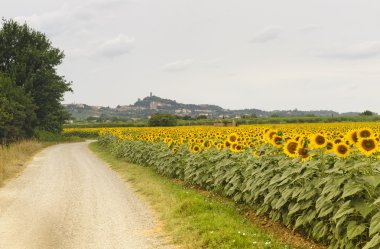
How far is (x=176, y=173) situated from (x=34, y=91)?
1247 inches

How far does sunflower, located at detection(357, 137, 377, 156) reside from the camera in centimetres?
625

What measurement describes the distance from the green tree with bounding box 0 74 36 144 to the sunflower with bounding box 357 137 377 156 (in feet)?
95.9

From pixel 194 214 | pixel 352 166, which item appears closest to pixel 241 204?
pixel 194 214

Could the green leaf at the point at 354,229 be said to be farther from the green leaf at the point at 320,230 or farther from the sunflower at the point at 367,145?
the sunflower at the point at 367,145

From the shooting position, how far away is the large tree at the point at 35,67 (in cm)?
4184

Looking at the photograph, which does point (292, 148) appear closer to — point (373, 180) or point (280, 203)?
point (280, 203)

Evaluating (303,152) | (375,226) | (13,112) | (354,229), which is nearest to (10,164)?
(13,112)

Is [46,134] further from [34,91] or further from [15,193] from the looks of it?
[15,193]

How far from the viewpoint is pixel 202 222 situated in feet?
28.2

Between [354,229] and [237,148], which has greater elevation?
[237,148]

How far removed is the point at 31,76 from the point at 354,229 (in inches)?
1595

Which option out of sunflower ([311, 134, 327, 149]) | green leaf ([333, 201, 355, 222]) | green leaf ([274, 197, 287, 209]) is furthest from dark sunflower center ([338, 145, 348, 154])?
green leaf ([274, 197, 287, 209])

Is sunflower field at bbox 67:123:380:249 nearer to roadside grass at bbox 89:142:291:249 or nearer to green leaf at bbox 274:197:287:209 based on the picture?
green leaf at bbox 274:197:287:209

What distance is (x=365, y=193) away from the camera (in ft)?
20.3
